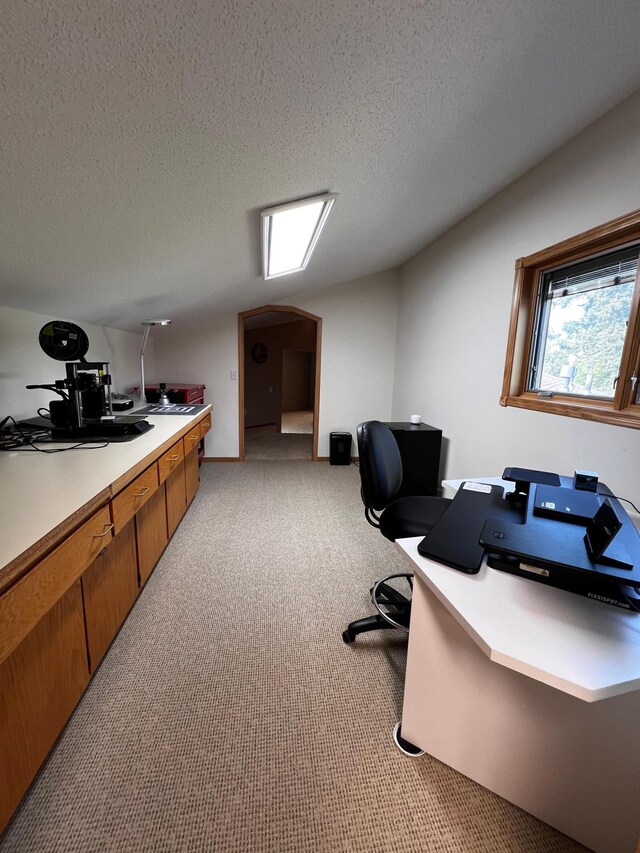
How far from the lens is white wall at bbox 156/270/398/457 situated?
427 cm

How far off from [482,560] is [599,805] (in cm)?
70

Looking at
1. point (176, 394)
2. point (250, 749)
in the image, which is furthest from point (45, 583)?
point (176, 394)

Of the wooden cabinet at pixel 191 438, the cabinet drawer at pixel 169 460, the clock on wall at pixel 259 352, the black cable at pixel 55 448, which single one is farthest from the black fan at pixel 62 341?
the clock on wall at pixel 259 352

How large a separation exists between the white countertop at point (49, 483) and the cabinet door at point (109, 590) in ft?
1.18

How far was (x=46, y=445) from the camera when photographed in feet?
5.40

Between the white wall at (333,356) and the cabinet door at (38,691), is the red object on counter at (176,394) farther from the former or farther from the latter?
the cabinet door at (38,691)

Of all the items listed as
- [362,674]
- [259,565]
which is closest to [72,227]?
[259,565]

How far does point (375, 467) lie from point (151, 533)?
140 centimetres

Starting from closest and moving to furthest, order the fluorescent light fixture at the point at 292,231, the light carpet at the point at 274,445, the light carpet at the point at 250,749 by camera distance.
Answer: the light carpet at the point at 250,749 → the fluorescent light fixture at the point at 292,231 → the light carpet at the point at 274,445

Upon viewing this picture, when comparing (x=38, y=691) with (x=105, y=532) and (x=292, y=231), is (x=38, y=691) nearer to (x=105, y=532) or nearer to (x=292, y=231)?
(x=105, y=532)

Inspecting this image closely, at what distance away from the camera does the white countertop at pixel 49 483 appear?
2.90 feet

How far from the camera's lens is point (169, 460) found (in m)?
2.04

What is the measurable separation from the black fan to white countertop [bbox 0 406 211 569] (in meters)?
0.57

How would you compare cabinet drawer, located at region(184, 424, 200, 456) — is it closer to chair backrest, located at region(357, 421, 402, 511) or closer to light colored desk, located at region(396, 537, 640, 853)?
chair backrest, located at region(357, 421, 402, 511)
